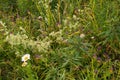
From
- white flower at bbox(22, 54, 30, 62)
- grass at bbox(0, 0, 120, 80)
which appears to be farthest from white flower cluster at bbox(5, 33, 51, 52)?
white flower at bbox(22, 54, 30, 62)

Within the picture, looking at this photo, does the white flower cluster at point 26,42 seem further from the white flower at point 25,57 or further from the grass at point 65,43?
the white flower at point 25,57

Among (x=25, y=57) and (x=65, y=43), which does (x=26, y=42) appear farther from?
(x=65, y=43)

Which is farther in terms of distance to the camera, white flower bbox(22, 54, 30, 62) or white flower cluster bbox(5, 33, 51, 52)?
white flower cluster bbox(5, 33, 51, 52)

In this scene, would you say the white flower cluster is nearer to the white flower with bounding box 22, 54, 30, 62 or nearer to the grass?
the grass

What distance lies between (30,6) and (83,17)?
0.68 m

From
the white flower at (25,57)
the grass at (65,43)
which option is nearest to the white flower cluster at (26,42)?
the grass at (65,43)

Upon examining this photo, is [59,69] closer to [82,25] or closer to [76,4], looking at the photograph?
[82,25]

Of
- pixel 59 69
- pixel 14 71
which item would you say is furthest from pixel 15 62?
pixel 59 69

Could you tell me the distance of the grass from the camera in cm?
243

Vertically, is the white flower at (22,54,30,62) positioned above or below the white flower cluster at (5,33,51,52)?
below

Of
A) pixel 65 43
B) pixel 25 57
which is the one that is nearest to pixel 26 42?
pixel 25 57

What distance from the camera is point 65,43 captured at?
259 centimetres

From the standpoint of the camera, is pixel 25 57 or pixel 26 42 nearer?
pixel 25 57

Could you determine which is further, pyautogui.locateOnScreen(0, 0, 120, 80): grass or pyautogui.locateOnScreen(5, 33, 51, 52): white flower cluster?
pyautogui.locateOnScreen(5, 33, 51, 52): white flower cluster
